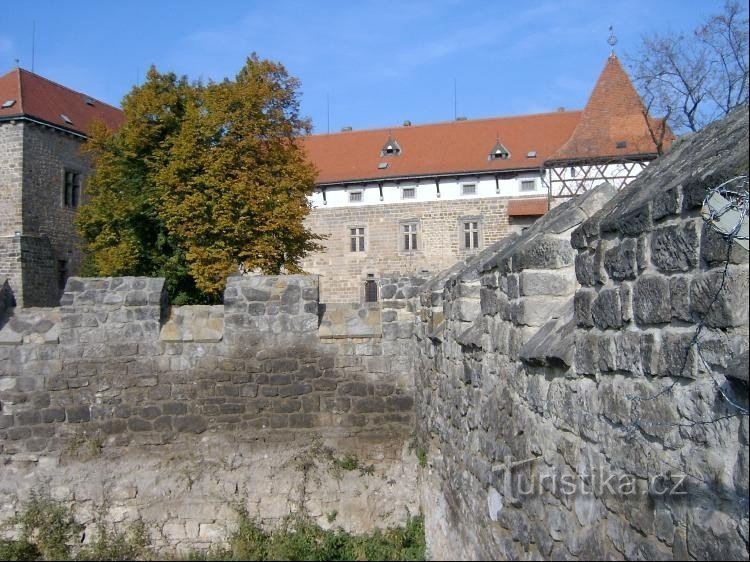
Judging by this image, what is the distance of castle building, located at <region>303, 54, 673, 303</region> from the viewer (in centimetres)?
3469

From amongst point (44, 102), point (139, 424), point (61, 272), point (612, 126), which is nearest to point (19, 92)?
point (44, 102)

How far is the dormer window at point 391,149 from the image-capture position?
39.0 meters

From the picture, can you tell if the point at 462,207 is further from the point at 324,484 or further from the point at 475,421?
the point at 475,421

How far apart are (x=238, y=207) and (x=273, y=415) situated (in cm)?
1301

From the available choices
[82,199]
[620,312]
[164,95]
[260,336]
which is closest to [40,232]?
[82,199]

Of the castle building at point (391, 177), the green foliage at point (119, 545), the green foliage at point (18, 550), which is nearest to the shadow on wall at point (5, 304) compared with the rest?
the green foliage at point (18, 550)

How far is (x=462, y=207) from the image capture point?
36281 mm

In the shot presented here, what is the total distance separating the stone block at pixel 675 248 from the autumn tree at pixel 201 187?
1796 centimetres

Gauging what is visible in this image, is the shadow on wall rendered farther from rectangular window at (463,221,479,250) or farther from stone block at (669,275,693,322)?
rectangular window at (463,221,479,250)

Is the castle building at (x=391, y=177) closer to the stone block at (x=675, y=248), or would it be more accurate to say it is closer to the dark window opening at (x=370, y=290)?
the dark window opening at (x=370, y=290)

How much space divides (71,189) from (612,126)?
76.5 ft

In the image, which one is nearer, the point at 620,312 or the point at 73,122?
the point at 620,312

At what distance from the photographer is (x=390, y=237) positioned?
37.3 metres

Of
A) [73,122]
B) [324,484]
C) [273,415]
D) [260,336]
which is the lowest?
A: [324,484]
